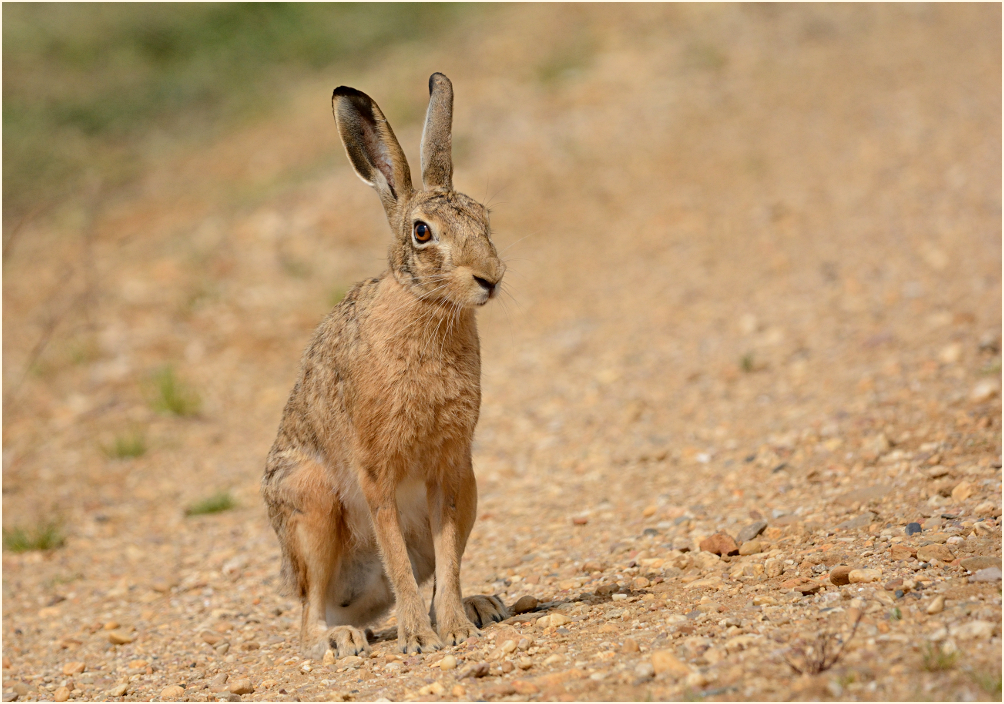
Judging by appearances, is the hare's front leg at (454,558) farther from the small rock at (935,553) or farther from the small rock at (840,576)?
the small rock at (935,553)

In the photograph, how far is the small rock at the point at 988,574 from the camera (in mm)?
3921

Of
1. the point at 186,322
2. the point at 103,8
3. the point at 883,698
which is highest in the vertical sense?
the point at 103,8

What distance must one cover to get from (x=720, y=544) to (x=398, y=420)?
70.8 inches

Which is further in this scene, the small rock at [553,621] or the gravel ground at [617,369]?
the small rock at [553,621]

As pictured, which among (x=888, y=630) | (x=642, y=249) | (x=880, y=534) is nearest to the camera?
(x=888, y=630)

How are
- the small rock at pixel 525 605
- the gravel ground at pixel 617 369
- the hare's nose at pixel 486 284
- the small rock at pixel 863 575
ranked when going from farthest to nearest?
the small rock at pixel 525 605 → the hare's nose at pixel 486 284 → the gravel ground at pixel 617 369 → the small rock at pixel 863 575

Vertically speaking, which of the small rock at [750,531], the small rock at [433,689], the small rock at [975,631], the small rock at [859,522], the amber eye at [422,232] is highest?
the amber eye at [422,232]

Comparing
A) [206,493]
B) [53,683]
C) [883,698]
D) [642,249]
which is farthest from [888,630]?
[642,249]

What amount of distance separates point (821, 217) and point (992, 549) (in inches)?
301

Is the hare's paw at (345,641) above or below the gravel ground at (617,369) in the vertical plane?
below

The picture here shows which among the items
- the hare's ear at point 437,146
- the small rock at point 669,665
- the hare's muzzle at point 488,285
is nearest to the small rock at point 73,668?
the hare's muzzle at point 488,285

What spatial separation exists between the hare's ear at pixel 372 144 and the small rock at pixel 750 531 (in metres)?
2.46

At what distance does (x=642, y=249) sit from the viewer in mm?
11766

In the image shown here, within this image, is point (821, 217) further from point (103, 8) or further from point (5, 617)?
point (103, 8)
